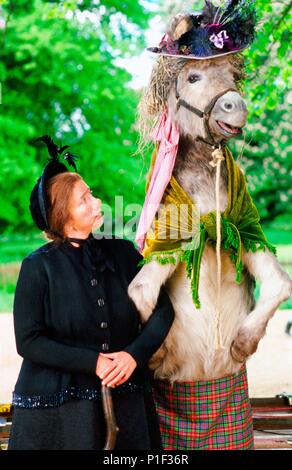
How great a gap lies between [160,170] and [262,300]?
538mm

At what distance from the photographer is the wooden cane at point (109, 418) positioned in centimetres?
189

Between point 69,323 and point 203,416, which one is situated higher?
point 69,323

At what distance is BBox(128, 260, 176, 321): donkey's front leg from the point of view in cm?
211

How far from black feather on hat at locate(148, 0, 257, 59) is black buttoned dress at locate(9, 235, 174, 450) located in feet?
2.25

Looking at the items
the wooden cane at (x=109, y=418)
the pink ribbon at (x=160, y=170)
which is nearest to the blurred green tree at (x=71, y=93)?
the pink ribbon at (x=160, y=170)

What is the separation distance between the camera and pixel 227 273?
227 centimetres

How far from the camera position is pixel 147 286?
2.12 m

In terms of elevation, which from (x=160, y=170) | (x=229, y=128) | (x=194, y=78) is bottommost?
(x=160, y=170)

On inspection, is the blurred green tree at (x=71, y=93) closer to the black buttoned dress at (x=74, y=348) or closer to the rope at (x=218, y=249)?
the rope at (x=218, y=249)

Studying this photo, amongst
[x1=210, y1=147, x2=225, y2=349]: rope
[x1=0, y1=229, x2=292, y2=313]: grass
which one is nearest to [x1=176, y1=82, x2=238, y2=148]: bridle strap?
[x1=210, y1=147, x2=225, y2=349]: rope

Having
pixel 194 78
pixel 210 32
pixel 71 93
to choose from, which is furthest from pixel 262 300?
pixel 71 93

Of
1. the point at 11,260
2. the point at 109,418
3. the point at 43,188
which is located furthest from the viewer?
the point at 11,260

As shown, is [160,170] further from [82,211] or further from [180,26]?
[180,26]
